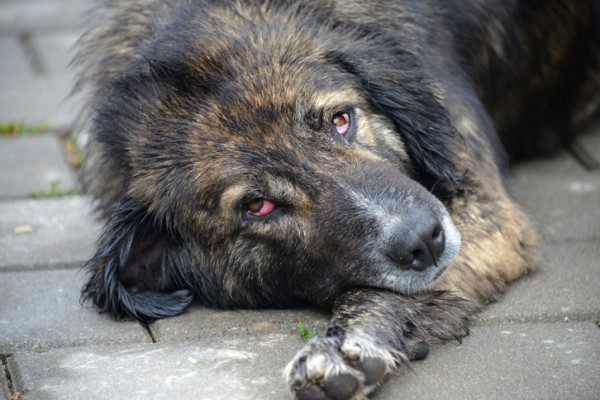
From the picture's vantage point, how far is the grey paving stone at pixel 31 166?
5.35 metres

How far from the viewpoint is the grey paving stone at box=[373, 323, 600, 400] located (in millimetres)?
3023

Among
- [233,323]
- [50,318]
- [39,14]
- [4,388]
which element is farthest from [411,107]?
[39,14]

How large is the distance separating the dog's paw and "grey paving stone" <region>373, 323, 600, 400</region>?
10 centimetres

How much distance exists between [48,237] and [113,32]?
3.55 feet

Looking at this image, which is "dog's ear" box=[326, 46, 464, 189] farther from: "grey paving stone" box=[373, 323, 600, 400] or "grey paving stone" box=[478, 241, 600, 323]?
"grey paving stone" box=[373, 323, 600, 400]

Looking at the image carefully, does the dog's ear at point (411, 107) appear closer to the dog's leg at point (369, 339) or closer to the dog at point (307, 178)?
the dog at point (307, 178)

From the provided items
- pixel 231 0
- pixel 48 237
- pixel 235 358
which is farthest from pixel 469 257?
pixel 48 237

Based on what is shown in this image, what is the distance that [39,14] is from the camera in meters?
8.32

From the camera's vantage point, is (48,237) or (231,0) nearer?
(231,0)

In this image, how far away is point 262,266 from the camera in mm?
3754

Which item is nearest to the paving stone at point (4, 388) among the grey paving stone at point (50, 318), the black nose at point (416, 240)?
the grey paving stone at point (50, 318)

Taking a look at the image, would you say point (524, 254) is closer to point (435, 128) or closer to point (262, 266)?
point (435, 128)

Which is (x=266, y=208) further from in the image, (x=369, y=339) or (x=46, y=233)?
(x=46, y=233)

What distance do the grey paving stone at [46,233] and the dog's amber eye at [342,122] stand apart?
4.98 ft
